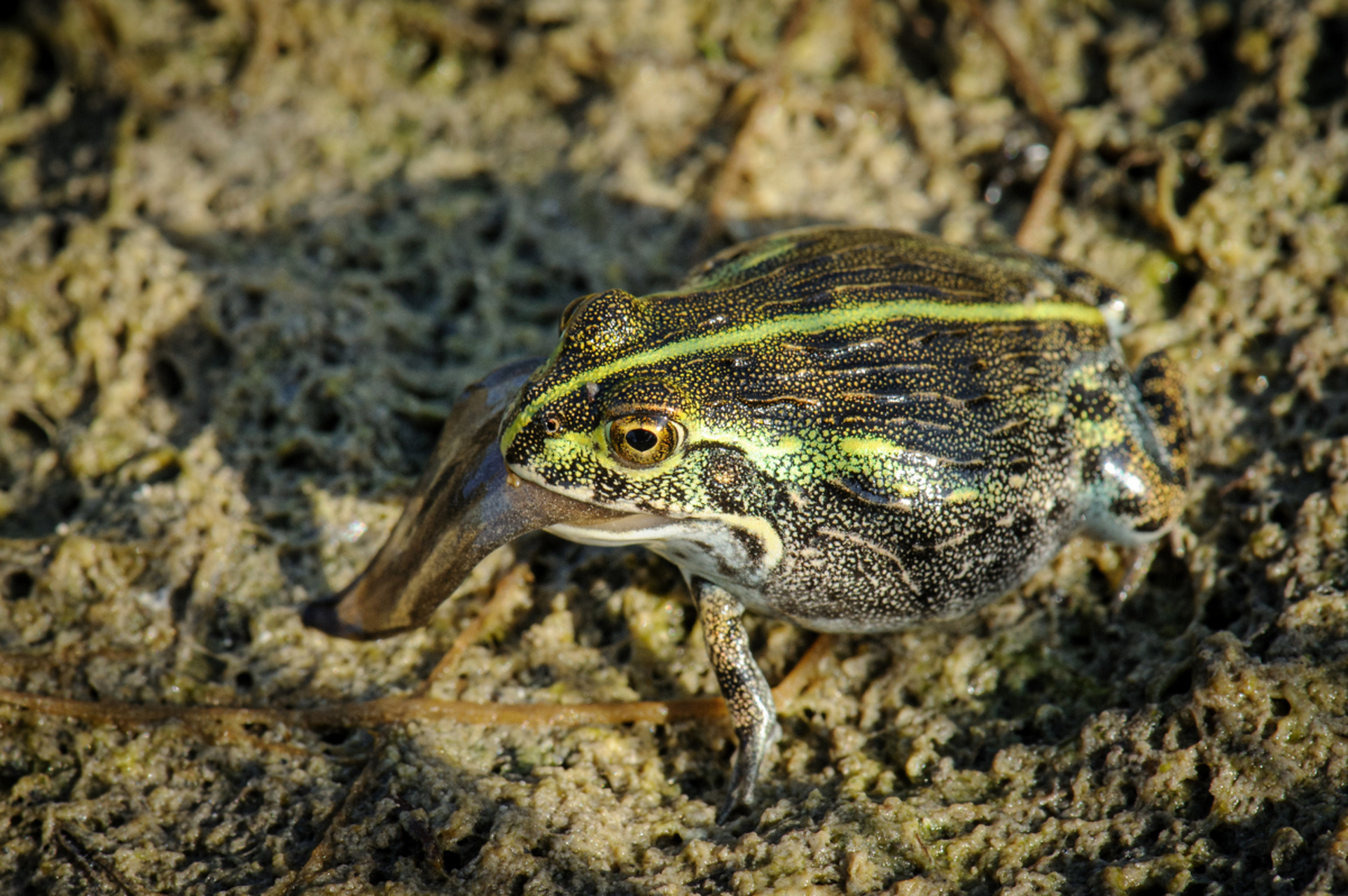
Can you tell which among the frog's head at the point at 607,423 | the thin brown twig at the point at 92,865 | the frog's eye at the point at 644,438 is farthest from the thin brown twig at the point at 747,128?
the thin brown twig at the point at 92,865

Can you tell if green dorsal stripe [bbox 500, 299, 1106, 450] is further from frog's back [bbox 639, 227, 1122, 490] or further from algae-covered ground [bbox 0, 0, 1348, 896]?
algae-covered ground [bbox 0, 0, 1348, 896]

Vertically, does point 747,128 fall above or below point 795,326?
below

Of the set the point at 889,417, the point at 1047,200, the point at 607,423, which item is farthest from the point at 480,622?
the point at 1047,200

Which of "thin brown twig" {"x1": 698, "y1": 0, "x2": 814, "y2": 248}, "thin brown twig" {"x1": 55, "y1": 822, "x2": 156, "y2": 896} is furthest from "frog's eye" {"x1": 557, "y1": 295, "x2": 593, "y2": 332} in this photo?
"thin brown twig" {"x1": 55, "y1": 822, "x2": 156, "y2": 896}

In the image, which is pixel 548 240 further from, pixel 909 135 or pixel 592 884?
pixel 592 884

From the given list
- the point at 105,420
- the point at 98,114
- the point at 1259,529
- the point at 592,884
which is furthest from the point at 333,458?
the point at 1259,529

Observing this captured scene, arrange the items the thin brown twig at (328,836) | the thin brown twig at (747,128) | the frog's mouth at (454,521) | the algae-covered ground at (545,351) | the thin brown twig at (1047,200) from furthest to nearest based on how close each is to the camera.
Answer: the thin brown twig at (747,128), the thin brown twig at (1047,200), the frog's mouth at (454,521), the algae-covered ground at (545,351), the thin brown twig at (328,836)

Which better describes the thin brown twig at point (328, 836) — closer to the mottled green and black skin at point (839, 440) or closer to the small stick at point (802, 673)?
the mottled green and black skin at point (839, 440)

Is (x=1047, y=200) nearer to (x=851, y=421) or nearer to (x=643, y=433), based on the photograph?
(x=851, y=421)
